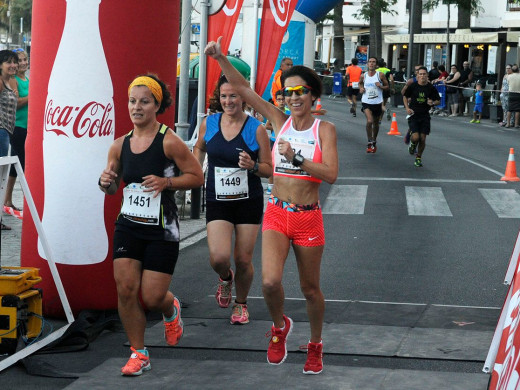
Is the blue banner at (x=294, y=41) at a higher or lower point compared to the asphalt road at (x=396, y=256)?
higher

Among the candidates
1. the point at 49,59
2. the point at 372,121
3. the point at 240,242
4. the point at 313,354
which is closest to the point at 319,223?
the point at 313,354

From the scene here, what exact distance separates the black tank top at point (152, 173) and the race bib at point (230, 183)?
3.86ft

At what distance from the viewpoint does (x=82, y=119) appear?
7.74 meters

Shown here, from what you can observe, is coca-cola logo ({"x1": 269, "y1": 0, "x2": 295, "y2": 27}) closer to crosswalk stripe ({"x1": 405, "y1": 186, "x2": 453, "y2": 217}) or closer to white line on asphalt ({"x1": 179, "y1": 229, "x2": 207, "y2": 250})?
crosswalk stripe ({"x1": 405, "y1": 186, "x2": 453, "y2": 217})

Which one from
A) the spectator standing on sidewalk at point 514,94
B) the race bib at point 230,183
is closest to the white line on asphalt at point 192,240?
the race bib at point 230,183

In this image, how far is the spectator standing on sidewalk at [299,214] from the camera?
6246mm

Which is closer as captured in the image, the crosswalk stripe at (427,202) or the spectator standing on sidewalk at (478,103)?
the crosswalk stripe at (427,202)

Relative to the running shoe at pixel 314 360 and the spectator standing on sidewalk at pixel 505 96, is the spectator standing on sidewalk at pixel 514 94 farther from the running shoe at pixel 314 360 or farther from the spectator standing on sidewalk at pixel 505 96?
the running shoe at pixel 314 360

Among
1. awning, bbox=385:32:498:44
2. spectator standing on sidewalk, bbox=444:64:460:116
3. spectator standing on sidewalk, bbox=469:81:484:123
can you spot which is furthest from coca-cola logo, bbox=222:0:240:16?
awning, bbox=385:32:498:44

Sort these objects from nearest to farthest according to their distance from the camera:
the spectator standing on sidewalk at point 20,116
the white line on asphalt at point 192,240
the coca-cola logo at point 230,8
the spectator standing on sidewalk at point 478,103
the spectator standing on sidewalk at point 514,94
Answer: the white line on asphalt at point 192,240 < the spectator standing on sidewalk at point 20,116 < the coca-cola logo at point 230,8 < the spectator standing on sidewalk at point 514,94 < the spectator standing on sidewalk at point 478,103

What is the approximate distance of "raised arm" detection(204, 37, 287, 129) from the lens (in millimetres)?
6574

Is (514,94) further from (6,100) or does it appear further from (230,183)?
(230,183)

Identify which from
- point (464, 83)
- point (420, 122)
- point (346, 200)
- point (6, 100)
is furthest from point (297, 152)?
point (464, 83)

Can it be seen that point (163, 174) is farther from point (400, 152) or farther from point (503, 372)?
point (400, 152)
